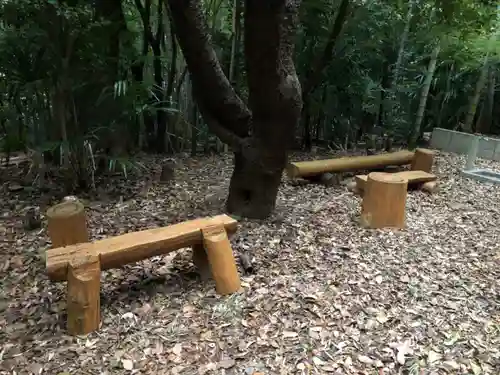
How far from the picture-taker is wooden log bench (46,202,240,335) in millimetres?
1907

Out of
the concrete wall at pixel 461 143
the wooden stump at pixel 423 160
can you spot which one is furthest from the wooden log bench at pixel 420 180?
the concrete wall at pixel 461 143

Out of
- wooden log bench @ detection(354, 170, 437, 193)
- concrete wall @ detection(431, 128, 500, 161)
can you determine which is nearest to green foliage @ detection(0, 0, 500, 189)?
concrete wall @ detection(431, 128, 500, 161)

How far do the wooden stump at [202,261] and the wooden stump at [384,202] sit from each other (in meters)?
1.20

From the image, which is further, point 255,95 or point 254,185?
point 254,185

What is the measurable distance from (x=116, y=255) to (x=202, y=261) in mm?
520

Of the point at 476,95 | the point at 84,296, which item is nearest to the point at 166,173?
the point at 84,296

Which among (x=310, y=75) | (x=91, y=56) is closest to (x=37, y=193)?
(x=91, y=56)

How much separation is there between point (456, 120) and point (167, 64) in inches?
165

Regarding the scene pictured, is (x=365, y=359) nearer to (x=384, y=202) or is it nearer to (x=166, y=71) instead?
(x=384, y=202)

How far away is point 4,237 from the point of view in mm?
2973

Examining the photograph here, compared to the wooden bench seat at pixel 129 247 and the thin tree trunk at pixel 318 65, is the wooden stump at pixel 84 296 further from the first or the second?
the thin tree trunk at pixel 318 65

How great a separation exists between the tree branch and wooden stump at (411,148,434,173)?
2.12m

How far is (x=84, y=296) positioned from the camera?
6.30ft

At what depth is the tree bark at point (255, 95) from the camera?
2.43m
